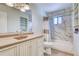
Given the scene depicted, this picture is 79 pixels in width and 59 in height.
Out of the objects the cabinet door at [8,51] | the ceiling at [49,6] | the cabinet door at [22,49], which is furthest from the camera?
the ceiling at [49,6]

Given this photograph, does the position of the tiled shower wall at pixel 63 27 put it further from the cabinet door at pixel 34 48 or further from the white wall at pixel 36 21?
the cabinet door at pixel 34 48

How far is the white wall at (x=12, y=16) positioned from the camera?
140cm

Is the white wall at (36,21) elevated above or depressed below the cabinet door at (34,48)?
above

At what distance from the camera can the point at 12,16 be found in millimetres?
1459

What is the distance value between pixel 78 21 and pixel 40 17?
0.57 metres

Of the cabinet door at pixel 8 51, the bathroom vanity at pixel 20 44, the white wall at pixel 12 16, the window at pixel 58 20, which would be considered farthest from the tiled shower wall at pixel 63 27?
the cabinet door at pixel 8 51

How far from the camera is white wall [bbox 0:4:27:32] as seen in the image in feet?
4.60

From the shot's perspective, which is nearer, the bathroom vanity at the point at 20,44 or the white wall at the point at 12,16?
the bathroom vanity at the point at 20,44

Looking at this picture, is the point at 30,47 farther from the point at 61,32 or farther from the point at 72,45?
the point at 72,45

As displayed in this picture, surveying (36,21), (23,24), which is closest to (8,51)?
(23,24)

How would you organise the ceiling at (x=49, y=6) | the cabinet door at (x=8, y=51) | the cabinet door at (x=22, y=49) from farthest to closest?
the ceiling at (x=49, y=6) < the cabinet door at (x=22, y=49) < the cabinet door at (x=8, y=51)

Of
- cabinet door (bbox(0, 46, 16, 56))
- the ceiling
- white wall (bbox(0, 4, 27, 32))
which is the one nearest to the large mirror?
white wall (bbox(0, 4, 27, 32))

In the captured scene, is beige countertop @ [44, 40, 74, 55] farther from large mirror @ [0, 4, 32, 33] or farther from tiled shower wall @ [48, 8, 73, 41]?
large mirror @ [0, 4, 32, 33]

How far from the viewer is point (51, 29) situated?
4.93 ft
